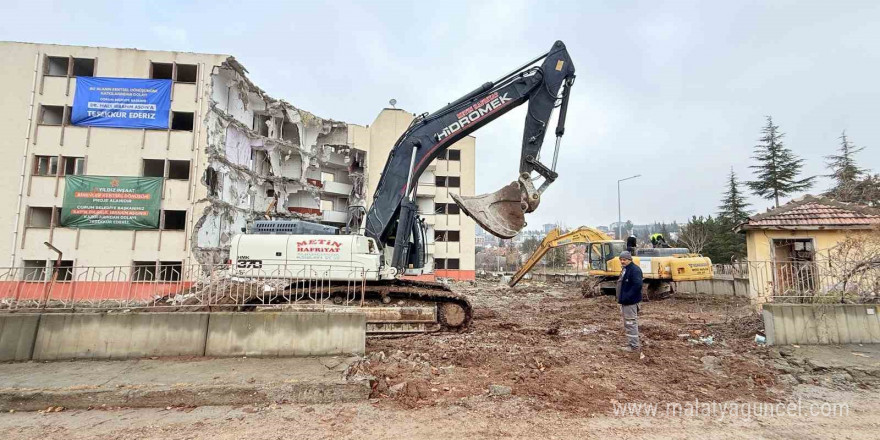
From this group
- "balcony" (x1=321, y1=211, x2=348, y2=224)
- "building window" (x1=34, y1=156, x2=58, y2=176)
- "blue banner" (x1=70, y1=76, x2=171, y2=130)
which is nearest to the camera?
"building window" (x1=34, y1=156, x2=58, y2=176)

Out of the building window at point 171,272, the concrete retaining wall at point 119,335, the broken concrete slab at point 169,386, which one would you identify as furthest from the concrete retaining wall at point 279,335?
the building window at point 171,272

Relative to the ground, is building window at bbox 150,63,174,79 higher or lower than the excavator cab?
higher

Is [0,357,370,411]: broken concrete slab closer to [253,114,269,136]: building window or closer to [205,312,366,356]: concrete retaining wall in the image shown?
[205,312,366,356]: concrete retaining wall

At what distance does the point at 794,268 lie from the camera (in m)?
7.80

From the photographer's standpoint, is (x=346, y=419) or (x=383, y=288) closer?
(x=346, y=419)

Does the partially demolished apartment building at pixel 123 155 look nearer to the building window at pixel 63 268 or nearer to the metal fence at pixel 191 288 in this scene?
the building window at pixel 63 268

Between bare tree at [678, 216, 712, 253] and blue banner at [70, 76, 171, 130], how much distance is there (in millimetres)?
40131

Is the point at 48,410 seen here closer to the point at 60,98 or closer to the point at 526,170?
the point at 526,170

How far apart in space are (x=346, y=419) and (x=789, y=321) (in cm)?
767

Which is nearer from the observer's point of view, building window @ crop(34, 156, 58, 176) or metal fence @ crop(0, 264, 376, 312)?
metal fence @ crop(0, 264, 376, 312)

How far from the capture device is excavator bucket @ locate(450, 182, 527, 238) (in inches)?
374

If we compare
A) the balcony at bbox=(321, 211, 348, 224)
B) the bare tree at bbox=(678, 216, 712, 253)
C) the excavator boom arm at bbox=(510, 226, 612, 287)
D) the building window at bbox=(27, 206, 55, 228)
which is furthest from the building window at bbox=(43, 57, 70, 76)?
the bare tree at bbox=(678, 216, 712, 253)

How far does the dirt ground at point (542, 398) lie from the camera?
390cm

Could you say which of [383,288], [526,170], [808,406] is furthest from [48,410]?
[526,170]
